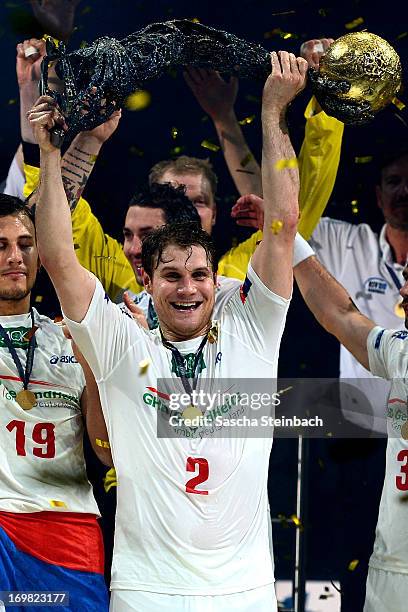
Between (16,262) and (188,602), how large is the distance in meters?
1.29

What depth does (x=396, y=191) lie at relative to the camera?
189 inches

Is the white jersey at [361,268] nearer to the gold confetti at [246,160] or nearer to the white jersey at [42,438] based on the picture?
the gold confetti at [246,160]

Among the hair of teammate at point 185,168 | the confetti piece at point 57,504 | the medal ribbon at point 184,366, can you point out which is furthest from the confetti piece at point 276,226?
the hair of teammate at point 185,168

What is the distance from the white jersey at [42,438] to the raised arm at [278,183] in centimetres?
85

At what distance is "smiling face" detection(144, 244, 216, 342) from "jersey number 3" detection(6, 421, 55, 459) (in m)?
0.59

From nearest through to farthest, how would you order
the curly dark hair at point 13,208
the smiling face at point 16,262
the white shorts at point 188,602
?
the white shorts at point 188,602, the smiling face at point 16,262, the curly dark hair at point 13,208

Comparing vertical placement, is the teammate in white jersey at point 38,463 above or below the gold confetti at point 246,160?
below

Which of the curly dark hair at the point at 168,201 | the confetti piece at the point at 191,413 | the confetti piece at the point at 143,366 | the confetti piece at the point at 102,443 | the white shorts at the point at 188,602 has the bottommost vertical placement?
the white shorts at the point at 188,602

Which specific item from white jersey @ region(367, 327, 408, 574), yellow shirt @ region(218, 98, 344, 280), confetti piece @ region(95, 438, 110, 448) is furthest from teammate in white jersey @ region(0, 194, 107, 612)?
yellow shirt @ region(218, 98, 344, 280)

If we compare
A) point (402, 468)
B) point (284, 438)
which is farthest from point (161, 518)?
point (284, 438)

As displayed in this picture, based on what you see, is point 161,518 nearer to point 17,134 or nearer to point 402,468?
point 402,468

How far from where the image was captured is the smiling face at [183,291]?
123 inches

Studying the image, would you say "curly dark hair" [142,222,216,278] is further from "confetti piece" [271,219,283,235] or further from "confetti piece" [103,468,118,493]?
"confetti piece" [103,468,118,493]

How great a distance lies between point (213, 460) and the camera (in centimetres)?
302
